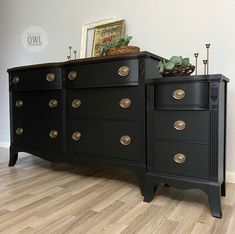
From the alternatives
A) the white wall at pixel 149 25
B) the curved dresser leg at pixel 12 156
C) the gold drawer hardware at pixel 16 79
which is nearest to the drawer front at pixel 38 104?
the gold drawer hardware at pixel 16 79

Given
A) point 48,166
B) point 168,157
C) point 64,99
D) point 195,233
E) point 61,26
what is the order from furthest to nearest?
point 61,26, point 48,166, point 64,99, point 168,157, point 195,233

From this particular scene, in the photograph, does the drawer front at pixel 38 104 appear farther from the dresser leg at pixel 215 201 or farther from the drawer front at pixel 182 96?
the dresser leg at pixel 215 201

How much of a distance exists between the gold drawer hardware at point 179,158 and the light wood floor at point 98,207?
0.87 feet

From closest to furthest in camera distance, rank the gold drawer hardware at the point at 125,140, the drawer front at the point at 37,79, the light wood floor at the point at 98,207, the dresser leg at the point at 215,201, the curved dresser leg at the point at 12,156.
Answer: the light wood floor at the point at 98,207 < the dresser leg at the point at 215,201 < the gold drawer hardware at the point at 125,140 < the drawer front at the point at 37,79 < the curved dresser leg at the point at 12,156

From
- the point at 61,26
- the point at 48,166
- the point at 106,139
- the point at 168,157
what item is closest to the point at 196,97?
the point at 168,157

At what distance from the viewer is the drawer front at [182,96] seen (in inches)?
52.4

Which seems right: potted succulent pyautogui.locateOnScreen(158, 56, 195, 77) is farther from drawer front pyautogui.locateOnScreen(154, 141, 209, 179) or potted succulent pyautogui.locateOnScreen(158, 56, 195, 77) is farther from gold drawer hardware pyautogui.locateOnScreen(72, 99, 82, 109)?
gold drawer hardware pyautogui.locateOnScreen(72, 99, 82, 109)

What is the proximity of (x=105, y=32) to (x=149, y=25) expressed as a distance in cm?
41

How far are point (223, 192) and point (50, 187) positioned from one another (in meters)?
1.17

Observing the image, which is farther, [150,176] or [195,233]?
[150,176]

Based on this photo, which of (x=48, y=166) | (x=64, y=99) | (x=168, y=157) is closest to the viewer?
(x=168, y=157)

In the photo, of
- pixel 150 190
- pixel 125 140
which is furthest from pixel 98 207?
pixel 125 140

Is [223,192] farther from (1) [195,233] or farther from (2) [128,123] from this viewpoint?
(2) [128,123]

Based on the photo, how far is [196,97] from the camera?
1.34 meters
